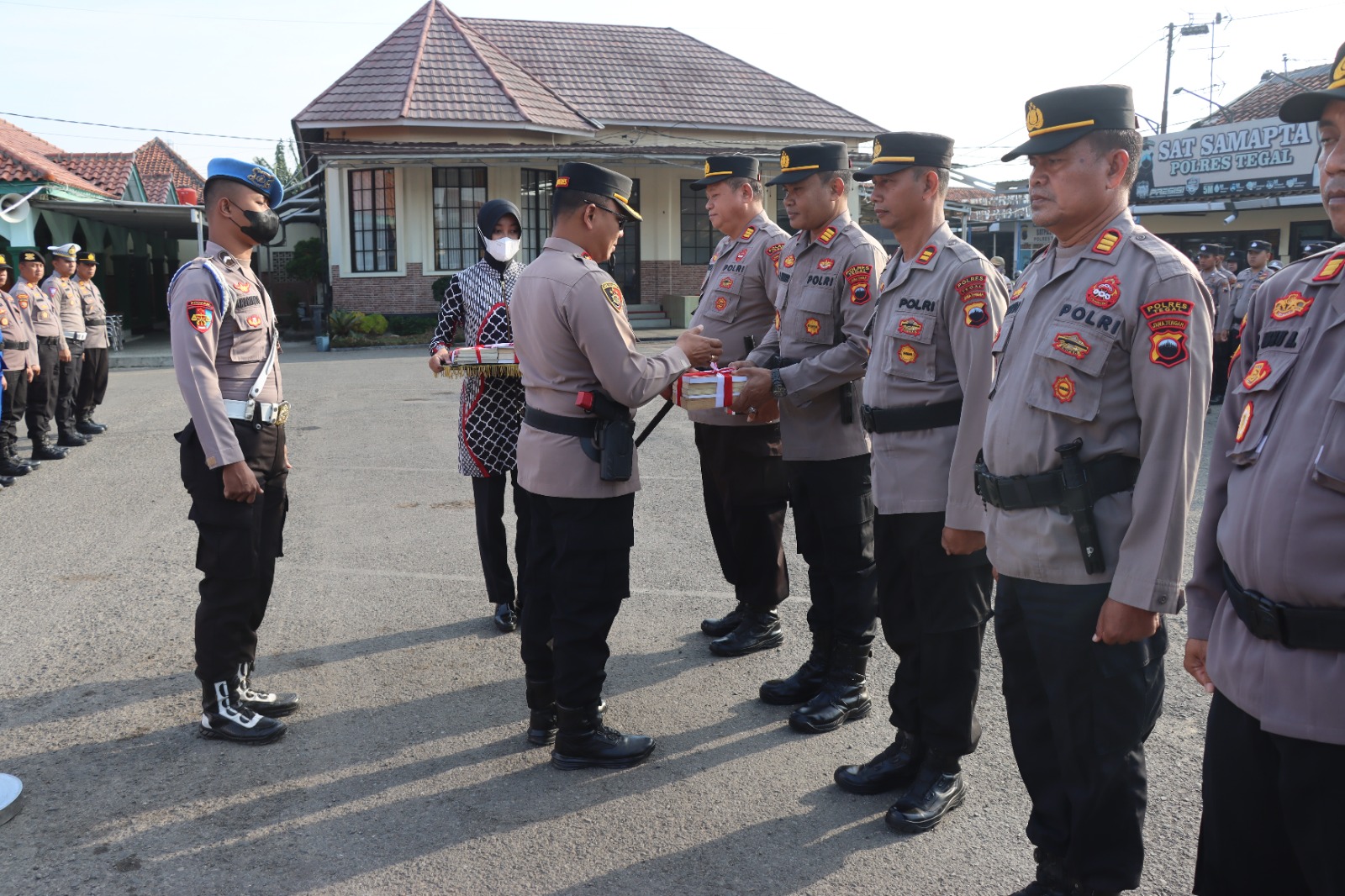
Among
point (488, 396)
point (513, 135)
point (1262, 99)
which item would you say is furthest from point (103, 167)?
point (1262, 99)

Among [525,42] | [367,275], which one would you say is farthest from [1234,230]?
[367,275]

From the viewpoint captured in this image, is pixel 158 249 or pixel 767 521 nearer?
pixel 767 521

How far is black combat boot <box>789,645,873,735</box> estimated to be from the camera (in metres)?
4.06

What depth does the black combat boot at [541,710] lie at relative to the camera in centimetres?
401

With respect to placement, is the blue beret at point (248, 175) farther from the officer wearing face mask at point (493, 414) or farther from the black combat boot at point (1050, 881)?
the black combat boot at point (1050, 881)

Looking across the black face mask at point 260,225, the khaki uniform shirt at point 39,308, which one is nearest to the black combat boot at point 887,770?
the black face mask at point 260,225

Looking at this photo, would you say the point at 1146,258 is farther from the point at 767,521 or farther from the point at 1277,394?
the point at 767,521

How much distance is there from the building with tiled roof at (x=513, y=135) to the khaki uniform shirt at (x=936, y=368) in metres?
18.7

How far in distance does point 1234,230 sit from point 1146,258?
1055 inches

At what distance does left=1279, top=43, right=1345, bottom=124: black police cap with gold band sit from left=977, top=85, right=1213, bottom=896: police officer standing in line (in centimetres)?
52

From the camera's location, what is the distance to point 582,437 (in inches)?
149

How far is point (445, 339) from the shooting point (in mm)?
5504

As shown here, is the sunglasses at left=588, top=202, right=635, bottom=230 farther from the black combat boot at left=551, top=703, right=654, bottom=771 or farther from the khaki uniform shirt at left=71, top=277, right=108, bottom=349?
the khaki uniform shirt at left=71, top=277, right=108, bottom=349

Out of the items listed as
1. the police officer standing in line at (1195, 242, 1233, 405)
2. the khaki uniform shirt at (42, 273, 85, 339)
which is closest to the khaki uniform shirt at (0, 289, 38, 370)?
the khaki uniform shirt at (42, 273, 85, 339)
